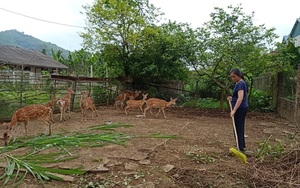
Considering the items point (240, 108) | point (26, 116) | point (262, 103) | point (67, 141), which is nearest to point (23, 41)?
point (262, 103)

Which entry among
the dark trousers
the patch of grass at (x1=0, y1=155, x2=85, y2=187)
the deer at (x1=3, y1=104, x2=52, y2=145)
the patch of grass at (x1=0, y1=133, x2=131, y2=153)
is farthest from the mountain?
the patch of grass at (x1=0, y1=155, x2=85, y2=187)

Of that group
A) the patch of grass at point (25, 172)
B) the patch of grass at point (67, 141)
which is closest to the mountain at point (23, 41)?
the patch of grass at point (67, 141)

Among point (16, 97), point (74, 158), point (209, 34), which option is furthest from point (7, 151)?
point (209, 34)

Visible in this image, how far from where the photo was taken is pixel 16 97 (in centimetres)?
1023

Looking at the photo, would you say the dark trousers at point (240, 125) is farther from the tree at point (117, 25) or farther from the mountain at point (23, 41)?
the mountain at point (23, 41)

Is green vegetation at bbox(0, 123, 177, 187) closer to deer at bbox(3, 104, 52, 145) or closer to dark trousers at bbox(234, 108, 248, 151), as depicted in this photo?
deer at bbox(3, 104, 52, 145)

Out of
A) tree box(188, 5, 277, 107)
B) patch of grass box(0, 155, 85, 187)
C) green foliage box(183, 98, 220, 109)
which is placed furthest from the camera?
green foliage box(183, 98, 220, 109)

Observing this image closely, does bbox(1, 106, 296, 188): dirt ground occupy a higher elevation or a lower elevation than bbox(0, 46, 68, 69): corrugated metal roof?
lower

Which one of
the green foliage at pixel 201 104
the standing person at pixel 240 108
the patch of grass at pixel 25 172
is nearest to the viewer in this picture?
the patch of grass at pixel 25 172

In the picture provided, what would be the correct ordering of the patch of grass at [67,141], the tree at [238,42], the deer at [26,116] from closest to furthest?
the patch of grass at [67,141]
the deer at [26,116]
the tree at [238,42]

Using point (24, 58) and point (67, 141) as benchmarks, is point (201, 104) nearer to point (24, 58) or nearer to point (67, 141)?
point (67, 141)

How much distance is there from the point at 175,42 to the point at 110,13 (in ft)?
10.7

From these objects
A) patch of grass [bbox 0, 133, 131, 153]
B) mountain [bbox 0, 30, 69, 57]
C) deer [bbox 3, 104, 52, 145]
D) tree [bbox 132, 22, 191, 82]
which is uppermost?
mountain [bbox 0, 30, 69, 57]

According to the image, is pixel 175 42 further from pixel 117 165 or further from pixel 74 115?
pixel 117 165
